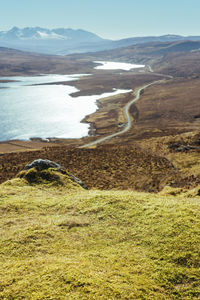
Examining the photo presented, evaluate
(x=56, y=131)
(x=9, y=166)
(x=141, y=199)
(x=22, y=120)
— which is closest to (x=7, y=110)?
(x=22, y=120)

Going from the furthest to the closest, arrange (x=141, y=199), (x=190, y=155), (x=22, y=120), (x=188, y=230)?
(x=22, y=120) < (x=190, y=155) < (x=141, y=199) < (x=188, y=230)

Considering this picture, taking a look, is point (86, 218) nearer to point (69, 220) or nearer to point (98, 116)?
point (69, 220)

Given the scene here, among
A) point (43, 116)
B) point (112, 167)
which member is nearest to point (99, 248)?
point (112, 167)

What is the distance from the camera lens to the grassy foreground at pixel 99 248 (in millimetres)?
10484

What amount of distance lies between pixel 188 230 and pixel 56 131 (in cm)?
10627

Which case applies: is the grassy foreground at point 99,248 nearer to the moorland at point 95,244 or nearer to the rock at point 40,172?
the moorland at point 95,244

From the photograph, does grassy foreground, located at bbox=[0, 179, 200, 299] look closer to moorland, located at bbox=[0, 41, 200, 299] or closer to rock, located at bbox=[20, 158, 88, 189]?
moorland, located at bbox=[0, 41, 200, 299]

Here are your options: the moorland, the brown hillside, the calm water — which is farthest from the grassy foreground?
the calm water

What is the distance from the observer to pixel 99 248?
13469 millimetres

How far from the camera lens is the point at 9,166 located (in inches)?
1853

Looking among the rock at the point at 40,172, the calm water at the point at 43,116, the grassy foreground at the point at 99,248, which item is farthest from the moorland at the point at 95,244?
the calm water at the point at 43,116

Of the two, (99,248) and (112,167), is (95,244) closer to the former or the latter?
(99,248)

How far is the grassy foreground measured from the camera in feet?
34.4

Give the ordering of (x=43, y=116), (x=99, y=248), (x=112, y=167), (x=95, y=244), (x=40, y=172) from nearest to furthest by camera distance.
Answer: (x=99, y=248) < (x=95, y=244) < (x=40, y=172) < (x=112, y=167) < (x=43, y=116)
